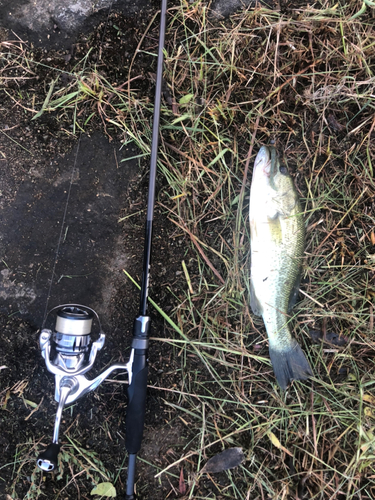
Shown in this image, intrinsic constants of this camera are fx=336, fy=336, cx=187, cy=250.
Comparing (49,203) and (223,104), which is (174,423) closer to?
(49,203)

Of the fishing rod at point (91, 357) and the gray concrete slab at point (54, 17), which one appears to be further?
the gray concrete slab at point (54, 17)

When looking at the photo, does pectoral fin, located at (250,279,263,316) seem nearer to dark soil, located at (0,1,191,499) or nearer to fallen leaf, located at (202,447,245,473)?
dark soil, located at (0,1,191,499)

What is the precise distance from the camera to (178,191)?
218 centimetres

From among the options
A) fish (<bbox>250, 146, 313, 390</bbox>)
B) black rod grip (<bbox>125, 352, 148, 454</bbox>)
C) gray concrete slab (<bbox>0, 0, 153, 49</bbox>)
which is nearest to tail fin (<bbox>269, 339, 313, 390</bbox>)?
fish (<bbox>250, 146, 313, 390</bbox>)

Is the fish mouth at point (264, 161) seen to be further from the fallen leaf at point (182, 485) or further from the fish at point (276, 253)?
the fallen leaf at point (182, 485)

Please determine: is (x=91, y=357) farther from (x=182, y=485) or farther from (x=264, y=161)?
(x=264, y=161)

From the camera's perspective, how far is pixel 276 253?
6.74 feet

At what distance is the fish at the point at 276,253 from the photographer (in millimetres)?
2055

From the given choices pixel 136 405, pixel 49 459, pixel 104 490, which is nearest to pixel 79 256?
pixel 136 405

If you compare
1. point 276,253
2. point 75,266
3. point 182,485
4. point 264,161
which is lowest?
point 182,485

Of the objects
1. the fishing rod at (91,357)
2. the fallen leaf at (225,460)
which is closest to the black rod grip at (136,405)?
the fishing rod at (91,357)

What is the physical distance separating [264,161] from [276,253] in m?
0.57

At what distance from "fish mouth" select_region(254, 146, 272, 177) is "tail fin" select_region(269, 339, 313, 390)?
3.52 feet

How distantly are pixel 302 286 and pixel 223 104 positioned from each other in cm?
130
